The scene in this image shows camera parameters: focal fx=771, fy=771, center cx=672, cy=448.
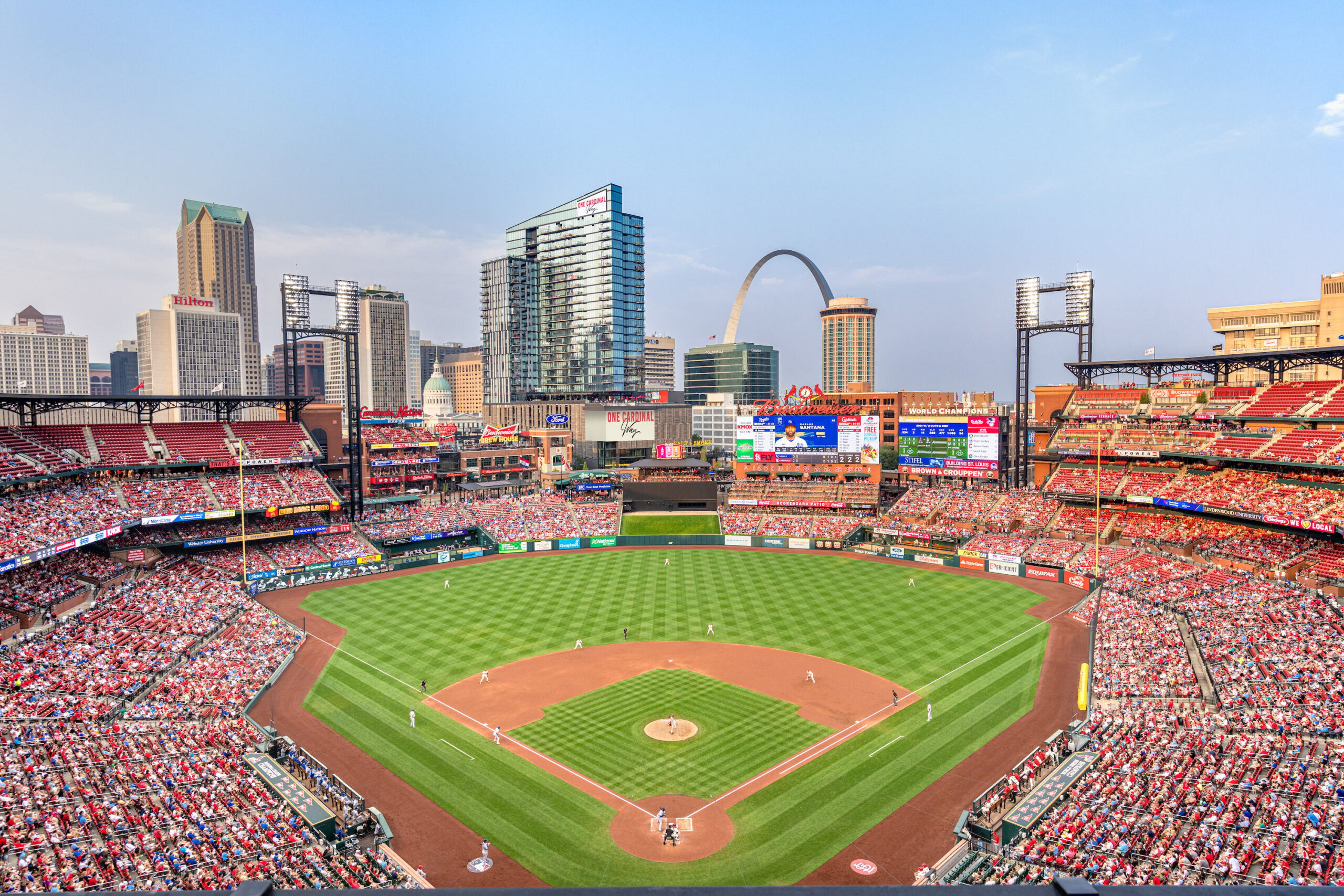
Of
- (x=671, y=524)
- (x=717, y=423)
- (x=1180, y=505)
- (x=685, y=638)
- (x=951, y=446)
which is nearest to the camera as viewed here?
(x=685, y=638)

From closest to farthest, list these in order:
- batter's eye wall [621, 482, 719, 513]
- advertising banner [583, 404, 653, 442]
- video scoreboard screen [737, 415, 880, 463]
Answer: video scoreboard screen [737, 415, 880, 463] → batter's eye wall [621, 482, 719, 513] → advertising banner [583, 404, 653, 442]

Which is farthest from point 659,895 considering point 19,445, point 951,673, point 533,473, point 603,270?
point 603,270

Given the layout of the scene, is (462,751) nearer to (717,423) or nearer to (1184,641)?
(1184,641)

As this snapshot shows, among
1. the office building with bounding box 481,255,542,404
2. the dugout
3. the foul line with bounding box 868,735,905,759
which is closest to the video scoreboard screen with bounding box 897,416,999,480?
the dugout

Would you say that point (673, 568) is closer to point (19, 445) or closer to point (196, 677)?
point (196, 677)

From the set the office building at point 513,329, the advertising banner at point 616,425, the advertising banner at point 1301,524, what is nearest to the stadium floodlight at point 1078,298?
the advertising banner at point 1301,524

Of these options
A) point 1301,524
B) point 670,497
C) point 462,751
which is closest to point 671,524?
point 670,497

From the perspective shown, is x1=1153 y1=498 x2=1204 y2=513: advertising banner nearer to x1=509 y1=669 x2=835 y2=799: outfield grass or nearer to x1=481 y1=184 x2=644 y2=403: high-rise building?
x1=509 y1=669 x2=835 y2=799: outfield grass
